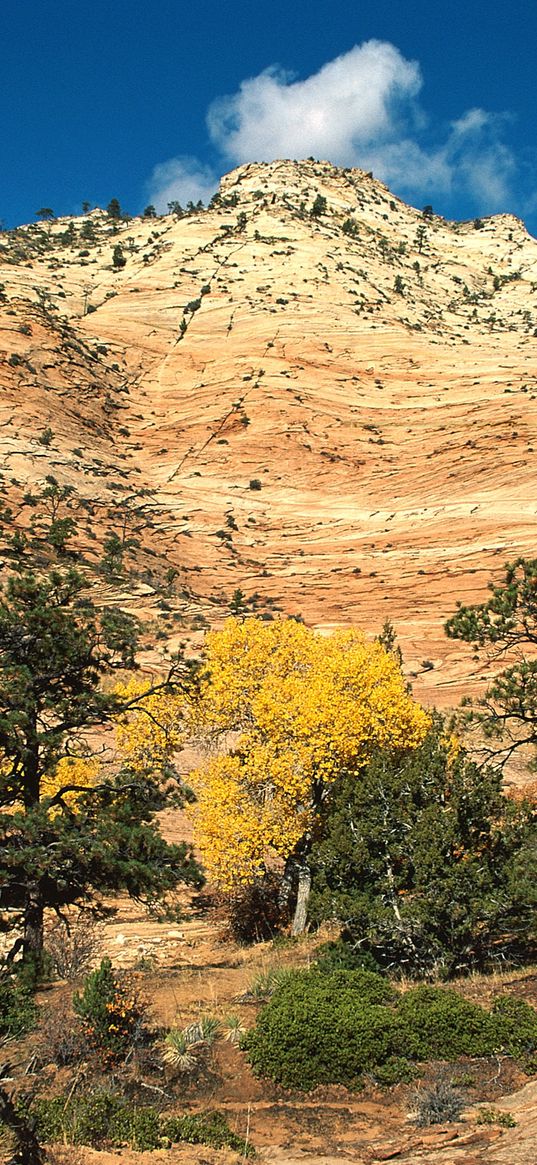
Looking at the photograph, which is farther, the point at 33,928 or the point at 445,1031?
the point at 33,928

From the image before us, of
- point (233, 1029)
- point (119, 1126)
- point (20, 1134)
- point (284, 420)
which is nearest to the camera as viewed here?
point (20, 1134)

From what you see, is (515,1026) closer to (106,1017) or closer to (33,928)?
(106,1017)

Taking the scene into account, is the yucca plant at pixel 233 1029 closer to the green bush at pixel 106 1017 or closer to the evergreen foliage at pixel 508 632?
the green bush at pixel 106 1017

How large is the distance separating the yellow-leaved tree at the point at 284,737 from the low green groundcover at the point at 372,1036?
4659mm

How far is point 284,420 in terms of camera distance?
5900 centimetres

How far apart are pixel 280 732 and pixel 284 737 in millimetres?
144

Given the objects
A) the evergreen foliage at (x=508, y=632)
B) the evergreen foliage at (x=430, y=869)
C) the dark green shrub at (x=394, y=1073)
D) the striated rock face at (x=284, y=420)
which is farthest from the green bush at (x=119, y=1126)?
the striated rock face at (x=284, y=420)

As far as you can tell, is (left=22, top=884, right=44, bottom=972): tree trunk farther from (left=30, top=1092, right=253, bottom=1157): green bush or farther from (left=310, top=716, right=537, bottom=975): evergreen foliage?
(left=310, top=716, right=537, bottom=975): evergreen foliage

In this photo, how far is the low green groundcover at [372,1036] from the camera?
384 inches

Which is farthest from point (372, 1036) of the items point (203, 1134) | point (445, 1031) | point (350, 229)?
point (350, 229)

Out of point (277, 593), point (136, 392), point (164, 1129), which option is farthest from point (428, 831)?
point (136, 392)

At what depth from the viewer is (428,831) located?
501 inches

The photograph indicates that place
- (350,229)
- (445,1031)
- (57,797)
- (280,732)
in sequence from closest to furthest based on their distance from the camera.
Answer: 1. (445,1031)
2. (57,797)
3. (280,732)
4. (350,229)

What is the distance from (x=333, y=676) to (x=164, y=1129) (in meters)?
9.54
